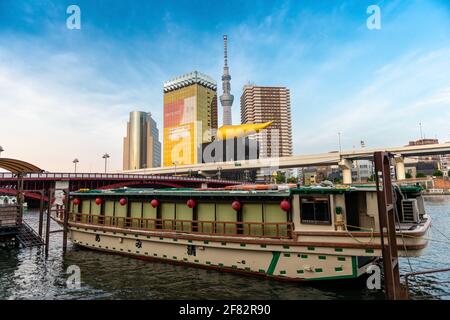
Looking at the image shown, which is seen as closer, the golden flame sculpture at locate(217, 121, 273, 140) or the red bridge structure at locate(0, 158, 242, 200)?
the red bridge structure at locate(0, 158, 242, 200)

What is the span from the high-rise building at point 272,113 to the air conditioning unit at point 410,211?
174m

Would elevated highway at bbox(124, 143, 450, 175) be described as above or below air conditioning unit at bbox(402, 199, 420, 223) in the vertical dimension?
above

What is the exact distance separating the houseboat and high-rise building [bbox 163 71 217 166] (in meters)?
142

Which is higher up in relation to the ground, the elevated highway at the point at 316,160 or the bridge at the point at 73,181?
the elevated highway at the point at 316,160

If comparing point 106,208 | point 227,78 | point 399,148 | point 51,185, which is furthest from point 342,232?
point 227,78

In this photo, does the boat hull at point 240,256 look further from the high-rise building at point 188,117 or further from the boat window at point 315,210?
the high-rise building at point 188,117

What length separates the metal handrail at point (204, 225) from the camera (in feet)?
43.6

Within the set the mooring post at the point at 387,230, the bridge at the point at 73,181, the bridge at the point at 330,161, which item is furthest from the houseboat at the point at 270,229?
the bridge at the point at 330,161

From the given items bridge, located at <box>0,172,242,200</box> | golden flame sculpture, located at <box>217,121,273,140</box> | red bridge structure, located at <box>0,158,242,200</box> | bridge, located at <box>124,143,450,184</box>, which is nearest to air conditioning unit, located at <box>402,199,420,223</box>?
red bridge structure, located at <box>0,158,242,200</box>

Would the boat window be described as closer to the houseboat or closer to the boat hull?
the houseboat

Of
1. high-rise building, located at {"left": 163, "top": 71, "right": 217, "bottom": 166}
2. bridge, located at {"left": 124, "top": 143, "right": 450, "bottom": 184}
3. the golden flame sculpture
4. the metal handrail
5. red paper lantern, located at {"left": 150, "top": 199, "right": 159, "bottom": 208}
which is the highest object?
high-rise building, located at {"left": 163, "top": 71, "right": 217, "bottom": 166}

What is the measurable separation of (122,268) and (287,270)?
926 cm

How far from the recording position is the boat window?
1221 cm

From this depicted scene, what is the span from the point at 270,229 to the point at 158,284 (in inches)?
232
